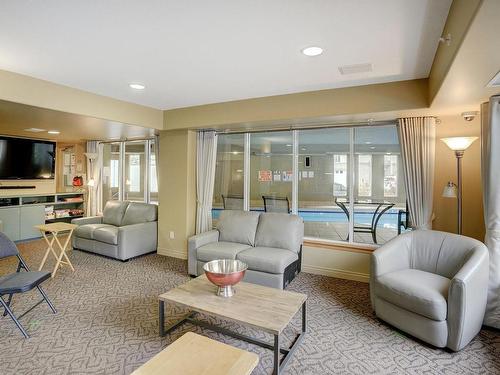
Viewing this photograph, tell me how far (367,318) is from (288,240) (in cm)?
134

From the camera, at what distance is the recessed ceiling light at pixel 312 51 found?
2451mm

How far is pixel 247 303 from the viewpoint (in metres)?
2.39

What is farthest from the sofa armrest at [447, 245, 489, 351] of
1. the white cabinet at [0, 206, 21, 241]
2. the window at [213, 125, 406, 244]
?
the white cabinet at [0, 206, 21, 241]

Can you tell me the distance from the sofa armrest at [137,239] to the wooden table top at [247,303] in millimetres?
2430

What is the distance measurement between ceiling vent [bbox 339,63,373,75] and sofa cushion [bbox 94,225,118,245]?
4.10 m

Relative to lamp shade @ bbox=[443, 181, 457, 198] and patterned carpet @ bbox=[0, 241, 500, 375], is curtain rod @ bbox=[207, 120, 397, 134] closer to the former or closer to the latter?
lamp shade @ bbox=[443, 181, 457, 198]

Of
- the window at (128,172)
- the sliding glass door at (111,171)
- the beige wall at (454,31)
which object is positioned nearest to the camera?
the beige wall at (454,31)

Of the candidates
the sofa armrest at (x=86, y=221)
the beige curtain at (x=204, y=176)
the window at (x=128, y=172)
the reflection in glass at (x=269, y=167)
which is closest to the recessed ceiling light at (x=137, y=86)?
the beige curtain at (x=204, y=176)

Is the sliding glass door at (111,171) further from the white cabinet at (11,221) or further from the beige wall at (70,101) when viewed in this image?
the beige wall at (70,101)

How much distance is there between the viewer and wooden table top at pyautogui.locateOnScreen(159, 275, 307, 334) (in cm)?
212

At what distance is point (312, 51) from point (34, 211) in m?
6.39

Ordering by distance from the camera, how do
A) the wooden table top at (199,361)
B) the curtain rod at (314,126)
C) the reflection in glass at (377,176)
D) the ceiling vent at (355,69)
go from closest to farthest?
the wooden table top at (199,361), the ceiling vent at (355,69), the curtain rod at (314,126), the reflection in glass at (377,176)

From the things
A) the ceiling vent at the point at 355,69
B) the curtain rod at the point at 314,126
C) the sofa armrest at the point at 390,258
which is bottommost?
the sofa armrest at the point at 390,258

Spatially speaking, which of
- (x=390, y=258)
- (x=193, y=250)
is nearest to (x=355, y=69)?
(x=390, y=258)
